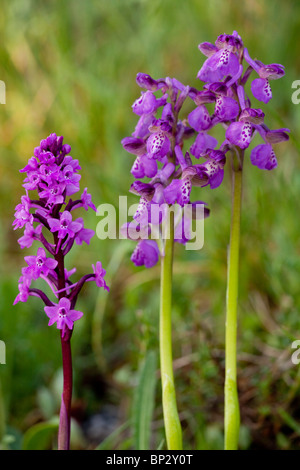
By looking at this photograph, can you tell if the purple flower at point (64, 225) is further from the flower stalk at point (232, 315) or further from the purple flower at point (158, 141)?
the flower stalk at point (232, 315)

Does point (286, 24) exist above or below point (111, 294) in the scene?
above

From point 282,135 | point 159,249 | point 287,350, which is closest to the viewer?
point 282,135

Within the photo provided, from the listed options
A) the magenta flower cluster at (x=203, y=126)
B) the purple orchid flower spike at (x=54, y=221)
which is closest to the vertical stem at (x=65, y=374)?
the purple orchid flower spike at (x=54, y=221)

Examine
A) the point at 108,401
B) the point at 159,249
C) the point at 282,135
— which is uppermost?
the point at 282,135

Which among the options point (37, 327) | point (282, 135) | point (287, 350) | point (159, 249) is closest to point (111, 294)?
point (37, 327)

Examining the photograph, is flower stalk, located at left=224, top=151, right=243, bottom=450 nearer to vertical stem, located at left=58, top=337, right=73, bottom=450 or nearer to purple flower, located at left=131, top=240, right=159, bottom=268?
purple flower, located at left=131, top=240, right=159, bottom=268

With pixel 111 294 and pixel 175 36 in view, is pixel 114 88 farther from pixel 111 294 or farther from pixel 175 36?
pixel 111 294
